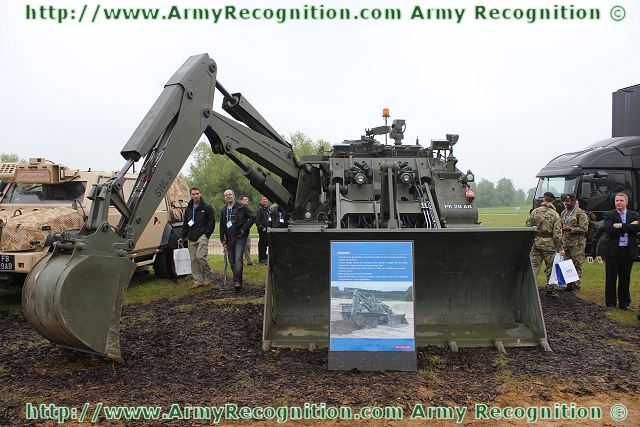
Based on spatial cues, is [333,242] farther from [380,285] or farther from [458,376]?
[458,376]

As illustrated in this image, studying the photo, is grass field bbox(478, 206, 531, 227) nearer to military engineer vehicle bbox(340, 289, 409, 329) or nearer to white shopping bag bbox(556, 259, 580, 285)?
white shopping bag bbox(556, 259, 580, 285)

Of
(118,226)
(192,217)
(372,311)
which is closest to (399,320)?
(372,311)

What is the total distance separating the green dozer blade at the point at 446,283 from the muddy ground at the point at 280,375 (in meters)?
0.42

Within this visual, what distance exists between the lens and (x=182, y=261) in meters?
10.3

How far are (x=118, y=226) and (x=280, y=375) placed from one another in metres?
2.06

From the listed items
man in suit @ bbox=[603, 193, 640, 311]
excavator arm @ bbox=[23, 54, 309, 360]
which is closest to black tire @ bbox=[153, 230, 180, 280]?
excavator arm @ bbox=[23, 54, 309, 360]

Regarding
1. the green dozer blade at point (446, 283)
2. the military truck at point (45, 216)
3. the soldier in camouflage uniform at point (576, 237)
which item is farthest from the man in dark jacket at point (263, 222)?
the green dozer blade at point (446, 283)

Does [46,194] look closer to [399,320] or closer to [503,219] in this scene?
[399,320]

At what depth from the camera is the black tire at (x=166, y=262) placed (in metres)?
11.5

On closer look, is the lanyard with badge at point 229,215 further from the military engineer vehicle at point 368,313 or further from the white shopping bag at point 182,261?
the military engineer vehicle at point 368,313

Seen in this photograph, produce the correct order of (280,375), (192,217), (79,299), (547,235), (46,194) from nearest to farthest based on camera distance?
1. (79,299)
2. (280,375)
3. (547,235)
4. (46,194)
5. (192,217)

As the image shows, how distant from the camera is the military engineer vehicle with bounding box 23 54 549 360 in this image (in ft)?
16.2

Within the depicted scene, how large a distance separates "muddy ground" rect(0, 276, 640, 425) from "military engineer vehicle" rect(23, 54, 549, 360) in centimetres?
32

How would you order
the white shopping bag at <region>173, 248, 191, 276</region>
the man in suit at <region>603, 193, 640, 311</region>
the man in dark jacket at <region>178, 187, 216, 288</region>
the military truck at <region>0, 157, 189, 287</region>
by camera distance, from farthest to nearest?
the white shopping bag at <region>173, 248, 191, 276</region>
the man in dark jacket at <region>178, 187, 216, 288</region>
the man in suit at <region>603, 193, 640, 311</region>
the military truck at <region>0, 157, 189, 287</region>
